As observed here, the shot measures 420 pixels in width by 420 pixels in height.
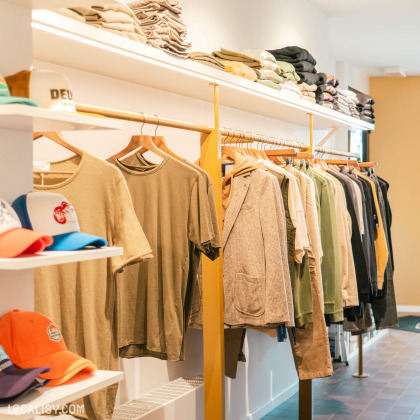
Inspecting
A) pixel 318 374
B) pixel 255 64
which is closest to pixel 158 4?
pixel 255 64

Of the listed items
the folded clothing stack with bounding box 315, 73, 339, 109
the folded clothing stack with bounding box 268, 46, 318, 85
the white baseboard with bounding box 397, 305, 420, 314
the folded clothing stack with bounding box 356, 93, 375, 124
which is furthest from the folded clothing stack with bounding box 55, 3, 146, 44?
the white baseboard with bounding box 397, 305, 420, 314

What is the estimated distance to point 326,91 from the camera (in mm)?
4914

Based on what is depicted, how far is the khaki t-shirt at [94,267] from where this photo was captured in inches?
78.4

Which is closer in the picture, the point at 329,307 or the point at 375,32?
the point at 329,307

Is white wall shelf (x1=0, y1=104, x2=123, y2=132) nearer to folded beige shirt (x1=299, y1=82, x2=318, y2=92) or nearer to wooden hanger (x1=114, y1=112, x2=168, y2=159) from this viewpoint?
wooden hanger (x1=114, y1=112, x2=168, y2=159)

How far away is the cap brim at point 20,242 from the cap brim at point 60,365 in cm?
28

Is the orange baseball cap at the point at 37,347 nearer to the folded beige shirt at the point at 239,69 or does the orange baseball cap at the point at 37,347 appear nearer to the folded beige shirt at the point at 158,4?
the folded beige shirt at the point at 158,4

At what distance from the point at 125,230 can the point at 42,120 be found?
2.08 feet

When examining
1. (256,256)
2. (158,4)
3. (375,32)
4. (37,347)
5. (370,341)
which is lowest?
(370,341)

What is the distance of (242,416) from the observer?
411cm

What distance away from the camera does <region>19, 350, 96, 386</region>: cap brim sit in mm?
1473

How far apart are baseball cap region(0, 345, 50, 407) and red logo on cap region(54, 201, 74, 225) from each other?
0.34 m

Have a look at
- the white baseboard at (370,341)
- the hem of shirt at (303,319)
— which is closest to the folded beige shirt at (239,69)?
the hem of shirt at (303,319)

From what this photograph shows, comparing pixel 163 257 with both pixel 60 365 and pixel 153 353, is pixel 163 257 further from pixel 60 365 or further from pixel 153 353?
pixel 60 365
